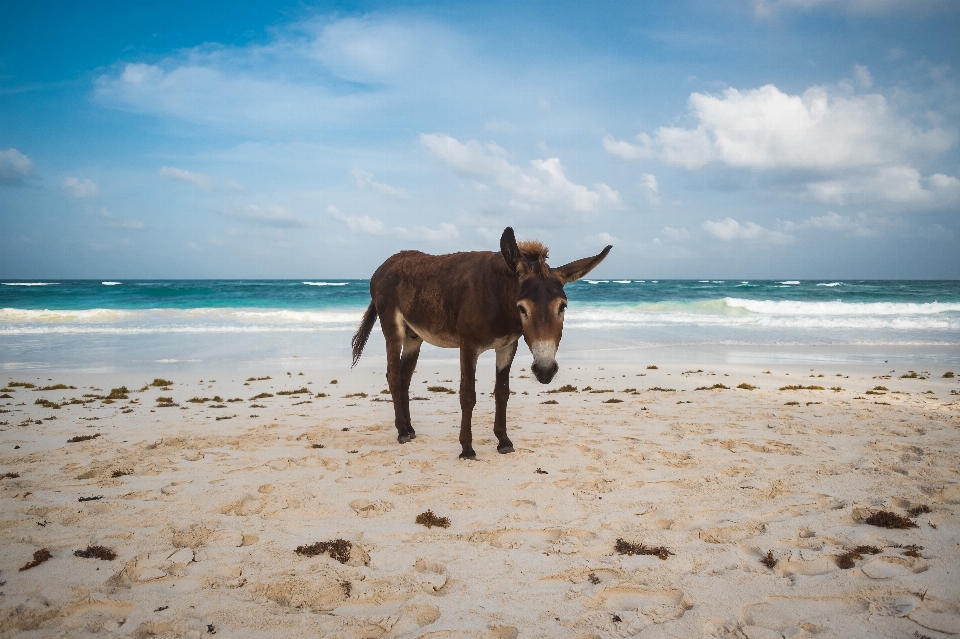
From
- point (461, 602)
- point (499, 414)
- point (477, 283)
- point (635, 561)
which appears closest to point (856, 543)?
point (635, 561)

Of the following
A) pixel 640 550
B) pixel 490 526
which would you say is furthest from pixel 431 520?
pixel 640 550

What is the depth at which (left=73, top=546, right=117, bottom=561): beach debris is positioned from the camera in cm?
345

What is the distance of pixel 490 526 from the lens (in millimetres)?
4098

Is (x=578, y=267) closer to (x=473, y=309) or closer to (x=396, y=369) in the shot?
(x=473, y=309)

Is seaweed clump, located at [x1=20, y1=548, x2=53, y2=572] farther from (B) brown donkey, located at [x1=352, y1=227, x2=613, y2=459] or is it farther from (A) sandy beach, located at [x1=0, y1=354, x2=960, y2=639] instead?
(B) brown donkey, located at [x1=352, y1=227, x2=613, y2=459]

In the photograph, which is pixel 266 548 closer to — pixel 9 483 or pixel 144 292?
pixel 9 483

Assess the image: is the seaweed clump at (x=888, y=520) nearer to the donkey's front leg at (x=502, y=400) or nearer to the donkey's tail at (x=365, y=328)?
the donkey's front leg at (x=502, y=400)

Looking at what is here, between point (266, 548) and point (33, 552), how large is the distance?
1516 mm

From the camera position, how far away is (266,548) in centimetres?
367

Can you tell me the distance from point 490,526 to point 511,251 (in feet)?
8.39

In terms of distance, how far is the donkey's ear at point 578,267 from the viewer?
536 centimetres

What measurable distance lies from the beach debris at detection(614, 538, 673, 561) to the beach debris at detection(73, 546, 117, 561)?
3.38m

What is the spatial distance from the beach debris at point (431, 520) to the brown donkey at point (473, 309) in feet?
4.81

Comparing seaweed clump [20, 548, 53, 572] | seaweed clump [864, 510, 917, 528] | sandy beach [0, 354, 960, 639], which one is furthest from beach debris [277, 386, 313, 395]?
seaweed clump [864, 510, 917, 528]
